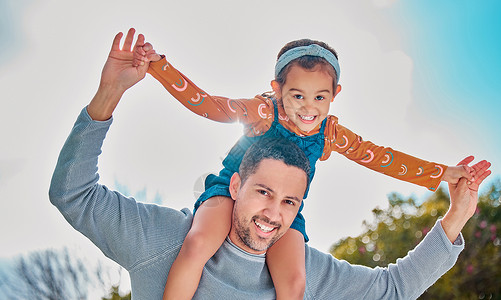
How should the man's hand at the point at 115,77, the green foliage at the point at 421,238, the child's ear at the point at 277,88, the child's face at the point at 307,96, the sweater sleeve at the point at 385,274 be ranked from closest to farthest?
the man's hand at the point at 115,77
the child's face at the point at 307,96
the child's ear at the point at 277,88
the sweater sleeve at the point at 385,274
the green foliage at the point at 421,238

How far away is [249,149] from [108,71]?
2.26ft

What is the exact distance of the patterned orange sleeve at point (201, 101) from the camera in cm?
192

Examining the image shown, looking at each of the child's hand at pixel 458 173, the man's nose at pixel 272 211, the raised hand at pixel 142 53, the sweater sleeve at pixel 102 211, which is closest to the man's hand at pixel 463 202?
the child's hand at pixel 458 173

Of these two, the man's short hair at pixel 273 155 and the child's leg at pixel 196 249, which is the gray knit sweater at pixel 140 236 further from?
the man's short hair at pixel 273 155

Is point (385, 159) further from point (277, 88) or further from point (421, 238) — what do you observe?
point (421, 238)

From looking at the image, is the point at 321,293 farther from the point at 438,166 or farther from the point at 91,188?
the point at 91,188

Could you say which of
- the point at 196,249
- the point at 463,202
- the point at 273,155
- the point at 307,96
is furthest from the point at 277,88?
the point at 463,202

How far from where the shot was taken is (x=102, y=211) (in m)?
2.00

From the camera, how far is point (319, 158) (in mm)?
2432

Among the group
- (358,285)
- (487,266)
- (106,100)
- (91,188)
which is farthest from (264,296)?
(487,266)

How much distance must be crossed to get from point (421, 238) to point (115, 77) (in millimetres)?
4737

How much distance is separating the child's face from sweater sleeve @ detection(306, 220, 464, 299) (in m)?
0.68

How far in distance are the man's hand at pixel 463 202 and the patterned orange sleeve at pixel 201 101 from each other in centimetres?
105

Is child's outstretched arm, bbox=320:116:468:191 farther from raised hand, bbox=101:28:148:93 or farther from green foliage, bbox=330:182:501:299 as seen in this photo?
green foliage, bbox=330:182:501:299
